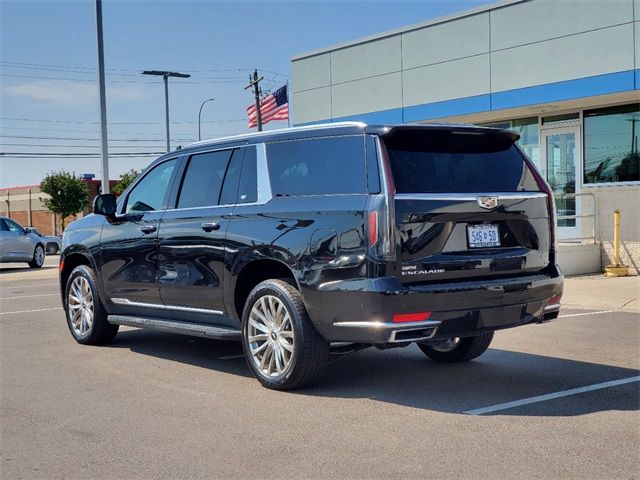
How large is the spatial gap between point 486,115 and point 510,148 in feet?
40.4

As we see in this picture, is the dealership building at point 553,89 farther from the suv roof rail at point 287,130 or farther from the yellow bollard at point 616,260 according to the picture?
the suv roof rail at point 287,130

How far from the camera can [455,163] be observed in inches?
232

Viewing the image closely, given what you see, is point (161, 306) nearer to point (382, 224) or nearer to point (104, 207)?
point (104, 207)

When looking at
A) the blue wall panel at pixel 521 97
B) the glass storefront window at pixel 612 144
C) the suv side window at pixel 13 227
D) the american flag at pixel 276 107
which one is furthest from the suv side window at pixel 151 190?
the american flag at pixel 276 107

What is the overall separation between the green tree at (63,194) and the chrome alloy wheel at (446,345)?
211ft

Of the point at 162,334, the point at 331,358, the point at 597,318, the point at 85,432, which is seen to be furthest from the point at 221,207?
the point at 597,318

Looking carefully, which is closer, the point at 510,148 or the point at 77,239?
the point at 510,148

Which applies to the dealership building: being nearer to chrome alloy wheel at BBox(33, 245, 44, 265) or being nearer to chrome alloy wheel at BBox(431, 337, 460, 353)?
chrome alloy wheel at BBox(431, 337, 460, 353)

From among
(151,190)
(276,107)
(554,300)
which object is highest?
(276,107)

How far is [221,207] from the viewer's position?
6.69 m

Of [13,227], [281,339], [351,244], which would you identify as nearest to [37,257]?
[13,227]

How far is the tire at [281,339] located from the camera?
19.0ft

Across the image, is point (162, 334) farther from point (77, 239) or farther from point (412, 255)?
point (412, 255)

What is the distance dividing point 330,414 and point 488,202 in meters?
1.90
